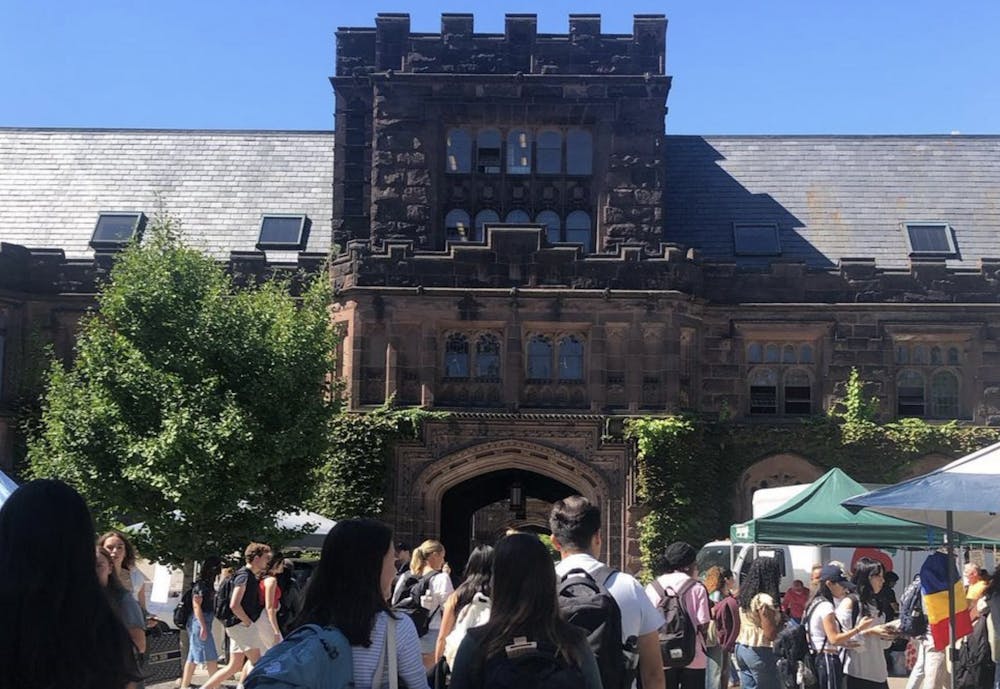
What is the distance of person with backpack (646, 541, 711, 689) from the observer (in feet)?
32.9

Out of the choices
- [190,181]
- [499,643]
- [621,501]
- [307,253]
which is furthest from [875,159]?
[499,643]

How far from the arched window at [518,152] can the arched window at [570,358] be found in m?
3.87

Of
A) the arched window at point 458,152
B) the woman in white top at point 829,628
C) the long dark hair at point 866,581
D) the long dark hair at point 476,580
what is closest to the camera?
the long dark hair at point 476,580

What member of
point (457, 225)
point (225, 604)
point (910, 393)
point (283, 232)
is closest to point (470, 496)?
point (457, 225)

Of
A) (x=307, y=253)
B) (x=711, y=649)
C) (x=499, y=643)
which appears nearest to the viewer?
(x=499, y=643)

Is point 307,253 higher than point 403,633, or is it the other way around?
point 307,253

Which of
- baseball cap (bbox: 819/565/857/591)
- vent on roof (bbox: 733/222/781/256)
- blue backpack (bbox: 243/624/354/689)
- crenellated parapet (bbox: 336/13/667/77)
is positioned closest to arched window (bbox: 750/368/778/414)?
vent on roof (bbox: 733/222/781/256)

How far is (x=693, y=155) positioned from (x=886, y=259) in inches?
201

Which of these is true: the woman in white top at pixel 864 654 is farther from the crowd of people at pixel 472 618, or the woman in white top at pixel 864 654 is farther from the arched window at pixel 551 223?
the arched window at pixel 551 223

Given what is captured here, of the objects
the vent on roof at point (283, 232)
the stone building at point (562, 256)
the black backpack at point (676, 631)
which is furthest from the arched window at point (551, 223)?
the black backpack at point (676, 631)

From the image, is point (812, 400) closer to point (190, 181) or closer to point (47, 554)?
point (190, 181)

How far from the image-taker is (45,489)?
3.94m

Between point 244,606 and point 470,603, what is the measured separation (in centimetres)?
654

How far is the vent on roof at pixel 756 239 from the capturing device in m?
27.1
